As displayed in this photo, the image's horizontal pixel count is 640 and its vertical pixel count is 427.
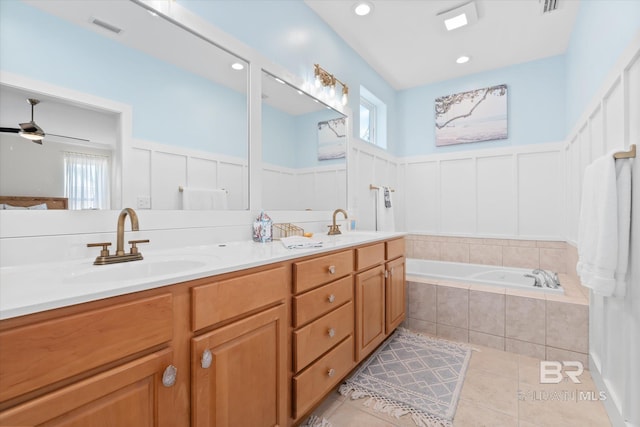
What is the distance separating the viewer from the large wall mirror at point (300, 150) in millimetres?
2045

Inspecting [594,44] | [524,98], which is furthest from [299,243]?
[524,98]

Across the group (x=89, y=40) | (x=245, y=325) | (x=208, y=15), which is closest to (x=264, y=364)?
(x=245, y=325)

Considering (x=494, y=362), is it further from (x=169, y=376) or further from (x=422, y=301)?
(x=169, y=376)

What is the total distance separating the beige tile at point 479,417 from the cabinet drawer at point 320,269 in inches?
36.8

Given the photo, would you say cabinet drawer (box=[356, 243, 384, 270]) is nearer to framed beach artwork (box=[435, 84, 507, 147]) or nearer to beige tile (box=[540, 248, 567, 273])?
beige tile (box=[540, 248, 567, 273])

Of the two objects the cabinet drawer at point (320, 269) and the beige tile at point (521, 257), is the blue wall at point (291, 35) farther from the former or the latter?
the beige tile at point (521, 257)

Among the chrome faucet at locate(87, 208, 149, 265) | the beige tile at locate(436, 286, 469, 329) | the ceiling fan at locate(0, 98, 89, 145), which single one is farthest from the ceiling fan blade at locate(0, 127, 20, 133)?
the beige tile at locate(436, 286, 469, 329)

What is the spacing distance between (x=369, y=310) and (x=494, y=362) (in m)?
1.03

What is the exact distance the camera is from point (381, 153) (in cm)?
363

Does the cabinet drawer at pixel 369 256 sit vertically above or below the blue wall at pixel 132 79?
below

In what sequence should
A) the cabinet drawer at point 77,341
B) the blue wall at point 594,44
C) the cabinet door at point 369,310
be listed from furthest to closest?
the cabinet door at point 369,310
the blue wall at point 594,44
the cabinet drawer at point 77,341

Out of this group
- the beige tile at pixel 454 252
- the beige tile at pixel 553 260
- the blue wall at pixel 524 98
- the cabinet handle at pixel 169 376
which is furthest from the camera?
the beige tile at pixel 454 252

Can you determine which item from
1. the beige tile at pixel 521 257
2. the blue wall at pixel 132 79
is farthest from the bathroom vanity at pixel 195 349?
the beige tile at pixel 521 257

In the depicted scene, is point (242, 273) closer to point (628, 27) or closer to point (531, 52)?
point (628, 27)
